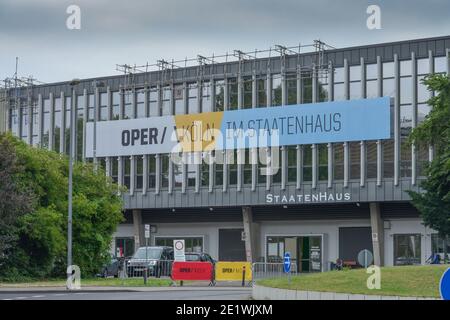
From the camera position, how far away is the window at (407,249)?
58.9 meters

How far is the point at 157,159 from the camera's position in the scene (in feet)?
221

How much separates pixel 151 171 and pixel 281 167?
1052 cm

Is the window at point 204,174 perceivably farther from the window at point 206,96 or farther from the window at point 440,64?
the window at point 440,64

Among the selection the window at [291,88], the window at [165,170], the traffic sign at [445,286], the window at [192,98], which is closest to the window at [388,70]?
the window at [291,88]

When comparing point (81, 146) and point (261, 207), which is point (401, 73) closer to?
point (261, 207)

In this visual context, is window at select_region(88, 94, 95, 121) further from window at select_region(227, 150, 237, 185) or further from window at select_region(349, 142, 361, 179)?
window at select_region(349, 142, 361, 179)

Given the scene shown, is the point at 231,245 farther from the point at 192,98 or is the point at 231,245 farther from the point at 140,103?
the point at 140,103

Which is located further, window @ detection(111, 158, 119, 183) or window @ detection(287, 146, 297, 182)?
window @ detection(111, 158, 119, 183)

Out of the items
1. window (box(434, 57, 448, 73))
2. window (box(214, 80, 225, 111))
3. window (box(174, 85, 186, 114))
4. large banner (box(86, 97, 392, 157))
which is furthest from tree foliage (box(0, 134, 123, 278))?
window (box(434, 57, 448, 73))

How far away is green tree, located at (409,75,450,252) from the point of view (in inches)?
1446

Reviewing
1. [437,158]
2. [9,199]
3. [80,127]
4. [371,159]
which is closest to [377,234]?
[371,159]

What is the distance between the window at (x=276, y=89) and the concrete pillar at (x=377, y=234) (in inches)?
361

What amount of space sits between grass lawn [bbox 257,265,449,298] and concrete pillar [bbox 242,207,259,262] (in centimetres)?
3360
